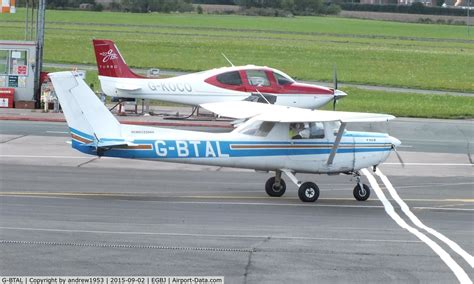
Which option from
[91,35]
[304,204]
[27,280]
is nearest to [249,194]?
[304,204]

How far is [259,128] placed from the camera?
2067cm

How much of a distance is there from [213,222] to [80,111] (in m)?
3.51

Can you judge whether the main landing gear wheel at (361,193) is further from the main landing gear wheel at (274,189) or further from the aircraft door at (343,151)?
the main landing gear wheel at (274,189)

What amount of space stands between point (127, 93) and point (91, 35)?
48.4m

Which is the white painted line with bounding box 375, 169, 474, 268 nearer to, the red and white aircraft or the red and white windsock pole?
the red and white aircraft

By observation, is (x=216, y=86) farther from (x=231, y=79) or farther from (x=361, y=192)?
(x=361, y=192)

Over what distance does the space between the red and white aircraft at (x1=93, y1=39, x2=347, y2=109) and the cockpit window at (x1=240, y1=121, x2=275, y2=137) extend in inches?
504

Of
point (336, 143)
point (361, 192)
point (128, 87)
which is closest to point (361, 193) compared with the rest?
point (361, 192)

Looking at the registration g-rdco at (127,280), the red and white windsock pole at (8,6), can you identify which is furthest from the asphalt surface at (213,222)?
the red and white windsock pole at (8,6)

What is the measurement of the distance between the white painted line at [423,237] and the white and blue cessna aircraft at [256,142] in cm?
89

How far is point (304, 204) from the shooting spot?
20.2 metres

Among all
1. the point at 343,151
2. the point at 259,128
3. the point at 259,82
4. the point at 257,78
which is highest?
the point at 259,128

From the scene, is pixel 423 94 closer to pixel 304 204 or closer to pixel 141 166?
pixel 141 166

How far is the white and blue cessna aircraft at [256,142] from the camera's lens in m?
19.5
